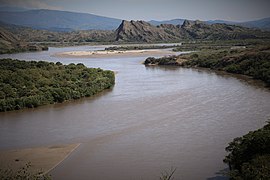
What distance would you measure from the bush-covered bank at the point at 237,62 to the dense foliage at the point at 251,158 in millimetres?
21542

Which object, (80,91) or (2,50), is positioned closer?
(80,91)

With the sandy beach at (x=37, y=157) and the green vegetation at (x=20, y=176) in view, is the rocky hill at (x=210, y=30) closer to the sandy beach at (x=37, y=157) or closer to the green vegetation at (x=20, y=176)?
the sandy beach at (x=37, y=157)

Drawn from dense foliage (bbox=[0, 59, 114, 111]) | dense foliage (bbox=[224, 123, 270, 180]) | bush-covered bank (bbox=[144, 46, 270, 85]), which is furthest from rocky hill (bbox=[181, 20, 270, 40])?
dense foliage (bbox=[224, 123, 270, 180])

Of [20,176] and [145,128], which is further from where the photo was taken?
[145,128]

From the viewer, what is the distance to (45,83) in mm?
30109

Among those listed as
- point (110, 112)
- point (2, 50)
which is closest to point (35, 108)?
point (110, 112)

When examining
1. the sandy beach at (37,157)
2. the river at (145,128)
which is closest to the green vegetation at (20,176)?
the sandy beach at (37,157)

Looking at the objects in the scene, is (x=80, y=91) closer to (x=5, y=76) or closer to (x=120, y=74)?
(x=5, y=76)

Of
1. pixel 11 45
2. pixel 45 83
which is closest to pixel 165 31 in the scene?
pixel 11 45

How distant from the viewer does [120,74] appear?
42.0 m

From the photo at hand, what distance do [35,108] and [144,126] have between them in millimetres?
9567

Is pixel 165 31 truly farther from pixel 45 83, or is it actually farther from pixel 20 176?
pixel 20 176

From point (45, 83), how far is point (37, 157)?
→ 14637 mm

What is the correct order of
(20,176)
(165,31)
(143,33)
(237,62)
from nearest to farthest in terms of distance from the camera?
(20,176) < (237,62) < (143,33) < (165,31)
